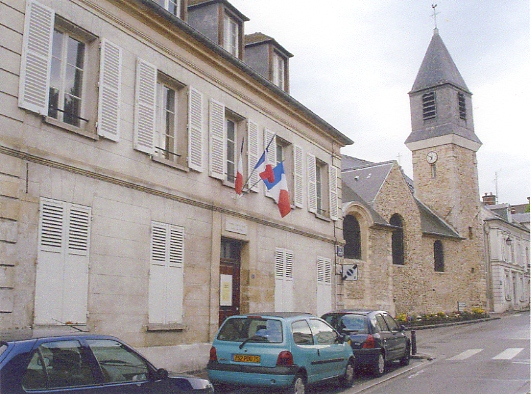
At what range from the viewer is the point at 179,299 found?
12.1m

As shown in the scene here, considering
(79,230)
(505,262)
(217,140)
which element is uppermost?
(217,140)

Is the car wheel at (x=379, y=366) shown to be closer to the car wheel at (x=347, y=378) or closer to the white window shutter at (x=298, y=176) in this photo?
the car wheel at (x=347, y=378)

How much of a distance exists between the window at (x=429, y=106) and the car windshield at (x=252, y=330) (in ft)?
125

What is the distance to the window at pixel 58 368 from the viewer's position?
16.0 feet

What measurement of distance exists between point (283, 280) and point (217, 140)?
4.71m

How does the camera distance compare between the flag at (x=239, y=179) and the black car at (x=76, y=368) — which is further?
the flag at (x=239, y=179)

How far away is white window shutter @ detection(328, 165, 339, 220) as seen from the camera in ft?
63.7

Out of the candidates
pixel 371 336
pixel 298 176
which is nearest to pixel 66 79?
pixel 371 336

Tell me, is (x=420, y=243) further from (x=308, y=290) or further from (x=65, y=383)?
(x=65, y=383)

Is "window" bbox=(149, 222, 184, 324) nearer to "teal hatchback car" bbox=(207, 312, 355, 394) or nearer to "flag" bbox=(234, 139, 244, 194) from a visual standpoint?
"flag" bbox=(234, 139, 244, 194)

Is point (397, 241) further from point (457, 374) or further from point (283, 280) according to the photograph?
point (457, 374)

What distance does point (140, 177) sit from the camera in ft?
37.3

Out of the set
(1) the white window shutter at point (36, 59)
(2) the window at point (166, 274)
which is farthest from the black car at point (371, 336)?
(1) the white window shutter at point (36, 59)

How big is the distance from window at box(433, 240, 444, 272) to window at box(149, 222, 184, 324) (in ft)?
99.9
